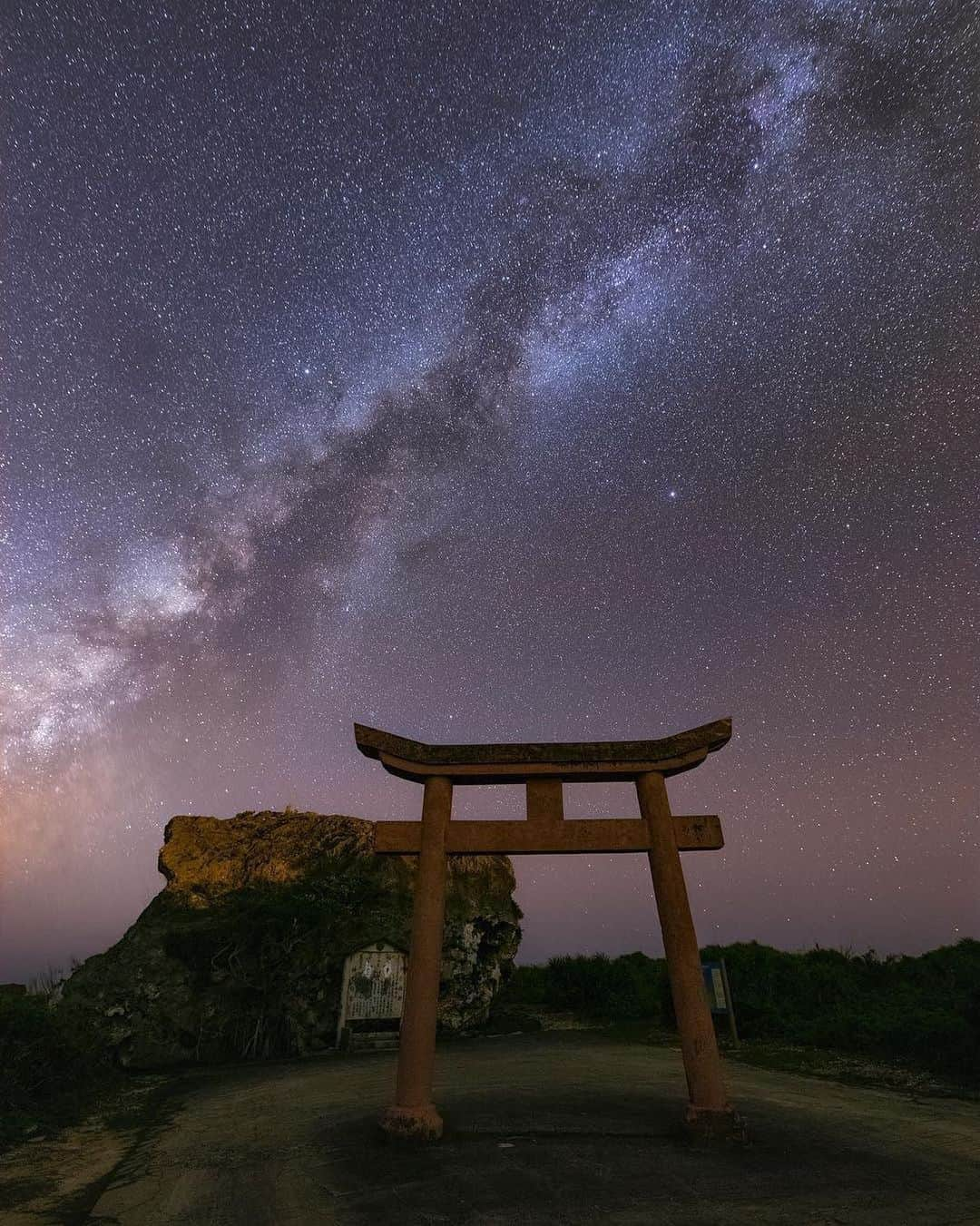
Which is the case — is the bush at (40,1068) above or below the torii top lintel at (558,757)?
below

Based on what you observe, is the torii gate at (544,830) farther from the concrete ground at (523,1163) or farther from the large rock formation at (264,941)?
the large rock formation at (264,941)

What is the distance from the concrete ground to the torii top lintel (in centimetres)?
337

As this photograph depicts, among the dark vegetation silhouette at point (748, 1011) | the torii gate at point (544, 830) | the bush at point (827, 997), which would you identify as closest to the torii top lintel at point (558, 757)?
the torii gate at point (544, 830)

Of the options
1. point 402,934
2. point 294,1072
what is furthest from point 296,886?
point 294,1072

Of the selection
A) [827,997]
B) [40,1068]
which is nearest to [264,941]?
[40,1068]

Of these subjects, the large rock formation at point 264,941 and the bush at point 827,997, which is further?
the large rock formation at point 264,941

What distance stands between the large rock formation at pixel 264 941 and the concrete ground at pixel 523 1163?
485 cm

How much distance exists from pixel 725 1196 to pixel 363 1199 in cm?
255

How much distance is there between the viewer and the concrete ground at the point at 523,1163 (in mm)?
4473

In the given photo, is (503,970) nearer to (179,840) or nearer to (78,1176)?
(179,840)

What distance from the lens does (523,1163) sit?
5.39 metres

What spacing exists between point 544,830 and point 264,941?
994 centimetres

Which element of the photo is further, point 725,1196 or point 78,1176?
point 78,1176

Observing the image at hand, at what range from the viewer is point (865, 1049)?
38.2 ft
